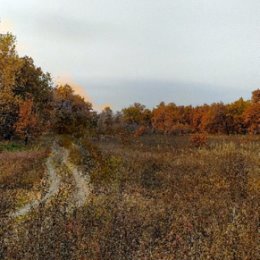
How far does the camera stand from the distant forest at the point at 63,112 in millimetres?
45562

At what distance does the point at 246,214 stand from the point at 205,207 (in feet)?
6.32

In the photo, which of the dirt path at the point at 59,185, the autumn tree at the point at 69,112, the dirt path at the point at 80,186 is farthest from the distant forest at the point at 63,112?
the dirt path at the point at 80,186

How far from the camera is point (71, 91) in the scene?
10862 centimetres

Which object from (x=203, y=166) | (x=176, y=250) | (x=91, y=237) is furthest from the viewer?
(x=203, y=166)

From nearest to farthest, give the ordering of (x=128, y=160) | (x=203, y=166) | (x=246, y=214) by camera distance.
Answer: (x=246, y=214), (x=203, y=166), (x=128, y=160)

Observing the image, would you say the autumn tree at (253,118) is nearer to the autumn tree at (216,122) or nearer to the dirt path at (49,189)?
the autumn tree at (216,122)

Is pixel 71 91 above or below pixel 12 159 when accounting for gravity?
above

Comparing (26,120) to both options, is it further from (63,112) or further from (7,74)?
(63,112)

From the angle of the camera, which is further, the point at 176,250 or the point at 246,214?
the point at 246,214

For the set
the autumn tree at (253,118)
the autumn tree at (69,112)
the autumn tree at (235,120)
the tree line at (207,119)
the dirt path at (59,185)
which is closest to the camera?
the dirt path at (59,185)

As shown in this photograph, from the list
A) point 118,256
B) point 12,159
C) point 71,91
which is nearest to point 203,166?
point 12,159

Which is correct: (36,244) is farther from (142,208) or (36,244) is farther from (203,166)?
→ (203,166)

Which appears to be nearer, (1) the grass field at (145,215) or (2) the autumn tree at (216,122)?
(1) the grass field at (145,215)

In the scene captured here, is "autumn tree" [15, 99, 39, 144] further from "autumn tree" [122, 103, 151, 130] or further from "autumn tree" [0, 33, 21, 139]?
"autumn tree" [122, 103, 151, 130]
